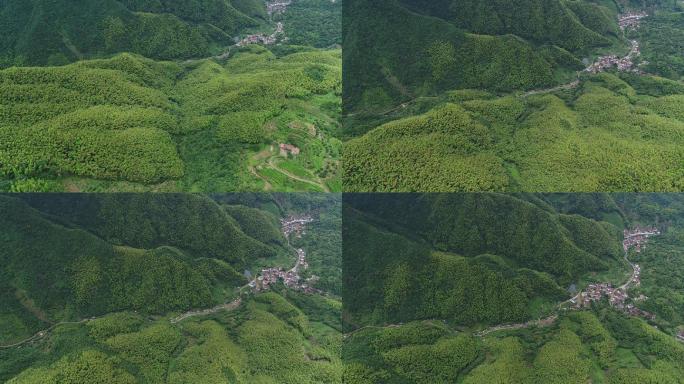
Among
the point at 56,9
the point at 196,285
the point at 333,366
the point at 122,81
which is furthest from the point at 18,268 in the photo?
the point at 333,366

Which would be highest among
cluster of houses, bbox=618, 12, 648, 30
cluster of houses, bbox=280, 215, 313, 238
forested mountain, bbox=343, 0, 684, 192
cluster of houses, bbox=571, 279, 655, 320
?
cluster of houses, bbox=618, 12, 648, 30

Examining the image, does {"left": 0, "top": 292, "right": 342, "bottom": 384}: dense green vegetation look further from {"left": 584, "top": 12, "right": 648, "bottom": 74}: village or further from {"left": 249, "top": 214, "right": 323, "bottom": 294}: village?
{"left": 584, "top": 12, "right": 648, "bottom": 74}: village

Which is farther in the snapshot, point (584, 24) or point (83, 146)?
point (584, 24)

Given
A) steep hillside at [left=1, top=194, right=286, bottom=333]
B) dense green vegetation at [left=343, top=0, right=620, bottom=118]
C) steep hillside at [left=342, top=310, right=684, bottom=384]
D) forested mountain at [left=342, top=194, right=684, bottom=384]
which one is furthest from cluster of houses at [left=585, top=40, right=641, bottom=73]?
steep hillside at [left=1, top=194, right=286, bottom=333]

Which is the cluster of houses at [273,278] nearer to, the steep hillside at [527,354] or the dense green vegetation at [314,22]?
the steep hillside at [527,354]

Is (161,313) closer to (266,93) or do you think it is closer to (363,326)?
(363,326)

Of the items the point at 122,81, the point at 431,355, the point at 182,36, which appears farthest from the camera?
the point at 182,36
